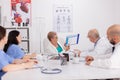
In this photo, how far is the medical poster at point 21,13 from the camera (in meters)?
5.44

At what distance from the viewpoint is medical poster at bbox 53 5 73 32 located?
5.59 m

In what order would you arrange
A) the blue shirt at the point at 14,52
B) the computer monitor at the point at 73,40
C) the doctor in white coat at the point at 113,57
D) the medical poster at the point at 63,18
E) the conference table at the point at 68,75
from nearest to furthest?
the conference table at the point at 68,75, the doctor in white coat at the point at 113,57, the blue shirt at the point at 14,52, the computer monitor at the point at 73,40, the medical poster at the point at 63,18

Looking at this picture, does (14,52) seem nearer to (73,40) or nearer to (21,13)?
(73,40)

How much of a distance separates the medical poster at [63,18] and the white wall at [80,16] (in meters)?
0.10

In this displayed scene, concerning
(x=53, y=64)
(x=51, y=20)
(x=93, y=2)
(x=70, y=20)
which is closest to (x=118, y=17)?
(x=93, y=2)

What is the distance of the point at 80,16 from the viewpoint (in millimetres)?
5648

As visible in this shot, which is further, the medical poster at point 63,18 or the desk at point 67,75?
the medical poster at point 63,18

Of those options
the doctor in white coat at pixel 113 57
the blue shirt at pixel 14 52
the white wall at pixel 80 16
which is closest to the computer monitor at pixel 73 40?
the blue shirt at pixel 14 52

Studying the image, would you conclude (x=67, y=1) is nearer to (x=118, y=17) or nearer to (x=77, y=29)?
(x=77, y=29)

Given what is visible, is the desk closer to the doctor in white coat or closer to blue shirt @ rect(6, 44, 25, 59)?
the doctor in white coat

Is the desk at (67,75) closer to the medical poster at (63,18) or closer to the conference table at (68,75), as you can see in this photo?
the conference table at (68,75)

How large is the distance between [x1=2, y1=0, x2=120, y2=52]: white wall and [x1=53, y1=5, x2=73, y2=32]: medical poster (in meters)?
0.10

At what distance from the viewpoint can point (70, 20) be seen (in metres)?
5.63

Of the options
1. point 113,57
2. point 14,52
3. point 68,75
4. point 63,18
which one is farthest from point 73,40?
point 68,75
